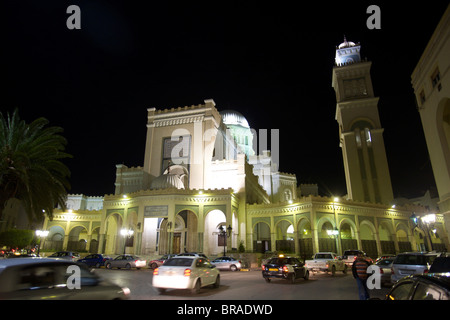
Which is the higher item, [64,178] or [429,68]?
[429,68]

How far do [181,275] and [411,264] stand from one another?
8851 millimetres

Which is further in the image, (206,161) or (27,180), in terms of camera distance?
(206,161)

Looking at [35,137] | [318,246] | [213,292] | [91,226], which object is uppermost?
[35,137]

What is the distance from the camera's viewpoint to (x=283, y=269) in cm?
1389

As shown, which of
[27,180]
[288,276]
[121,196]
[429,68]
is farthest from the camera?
[121,196]

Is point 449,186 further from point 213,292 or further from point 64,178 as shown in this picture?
point 64,178

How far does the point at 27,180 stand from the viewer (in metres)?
18.0

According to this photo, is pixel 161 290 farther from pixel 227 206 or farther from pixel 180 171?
pixel 180 171

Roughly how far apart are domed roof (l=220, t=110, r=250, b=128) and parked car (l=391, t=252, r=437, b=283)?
1820 inches

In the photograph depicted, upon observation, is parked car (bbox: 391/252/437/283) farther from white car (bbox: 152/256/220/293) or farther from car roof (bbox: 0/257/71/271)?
car roof (bbox: 0/257/71/271)

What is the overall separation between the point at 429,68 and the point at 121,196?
98.8ft

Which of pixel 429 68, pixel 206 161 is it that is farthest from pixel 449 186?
pixel 206 161

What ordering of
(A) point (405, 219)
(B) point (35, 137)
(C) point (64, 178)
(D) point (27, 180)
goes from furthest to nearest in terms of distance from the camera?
(A) point (405, 219)
(C) point (64, 178)
(B) point (35, 137)
(D) point (27, 180)

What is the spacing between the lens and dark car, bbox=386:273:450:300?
3.38 meters
